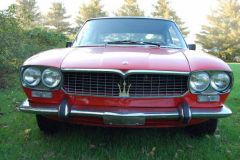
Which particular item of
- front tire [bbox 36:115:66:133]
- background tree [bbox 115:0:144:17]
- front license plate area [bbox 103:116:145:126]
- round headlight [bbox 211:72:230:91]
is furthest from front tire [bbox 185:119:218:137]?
background tree [bbox 115:0:144:17]

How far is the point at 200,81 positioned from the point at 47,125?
1837mm

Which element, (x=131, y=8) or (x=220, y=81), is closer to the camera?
(x=220, y=81)

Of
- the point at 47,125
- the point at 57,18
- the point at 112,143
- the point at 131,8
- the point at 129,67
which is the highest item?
the point at 131,8

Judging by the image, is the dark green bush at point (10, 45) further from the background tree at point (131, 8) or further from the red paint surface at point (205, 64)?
the background tree at point (131, 8)

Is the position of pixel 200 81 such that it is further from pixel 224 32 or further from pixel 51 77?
pixel 224 32

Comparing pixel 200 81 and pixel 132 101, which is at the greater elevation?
pixel 200 81

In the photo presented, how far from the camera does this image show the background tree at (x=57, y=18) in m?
33.9

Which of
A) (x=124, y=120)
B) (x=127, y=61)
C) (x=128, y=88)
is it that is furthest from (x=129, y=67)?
(x=124, y=120)

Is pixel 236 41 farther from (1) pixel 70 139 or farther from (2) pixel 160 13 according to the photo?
(1) pixel 70 139

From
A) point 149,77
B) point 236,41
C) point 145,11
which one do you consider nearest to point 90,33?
point 149,77

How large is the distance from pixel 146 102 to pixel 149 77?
0.25 meters

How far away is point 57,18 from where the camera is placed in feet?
112

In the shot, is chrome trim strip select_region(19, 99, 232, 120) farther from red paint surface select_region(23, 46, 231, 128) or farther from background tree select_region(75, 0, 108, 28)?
background tree select_region(75, 0, 108, 28)

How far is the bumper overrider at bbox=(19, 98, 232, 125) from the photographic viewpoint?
69.5 inches
